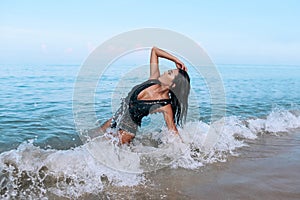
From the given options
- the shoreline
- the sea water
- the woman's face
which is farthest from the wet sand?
the woman's face

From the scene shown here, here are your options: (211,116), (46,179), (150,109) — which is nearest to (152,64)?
Answer: (150,109)

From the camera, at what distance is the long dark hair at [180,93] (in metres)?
4.08

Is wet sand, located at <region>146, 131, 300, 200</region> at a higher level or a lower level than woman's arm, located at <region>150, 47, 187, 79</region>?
lower

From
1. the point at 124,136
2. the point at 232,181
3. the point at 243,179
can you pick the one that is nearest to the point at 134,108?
the point at 124,136

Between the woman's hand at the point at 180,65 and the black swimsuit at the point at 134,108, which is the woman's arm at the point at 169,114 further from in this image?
the woman's hand at the point at 180,65

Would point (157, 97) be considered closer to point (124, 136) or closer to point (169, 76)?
point (169, 76)

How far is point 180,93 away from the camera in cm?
426

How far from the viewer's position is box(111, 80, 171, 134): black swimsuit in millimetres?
4250

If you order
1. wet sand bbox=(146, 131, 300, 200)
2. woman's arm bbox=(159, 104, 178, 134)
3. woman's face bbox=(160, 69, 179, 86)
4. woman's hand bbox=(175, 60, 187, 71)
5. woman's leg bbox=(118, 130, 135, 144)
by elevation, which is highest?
woman's hand bbox=(175, 60, 187, 71)

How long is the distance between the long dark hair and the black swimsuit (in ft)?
0.43

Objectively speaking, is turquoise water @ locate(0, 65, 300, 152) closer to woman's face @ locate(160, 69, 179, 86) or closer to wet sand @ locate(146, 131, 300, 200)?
woman's face @ locate(160, 69, 179, 86)

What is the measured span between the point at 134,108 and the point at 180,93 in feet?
2.31

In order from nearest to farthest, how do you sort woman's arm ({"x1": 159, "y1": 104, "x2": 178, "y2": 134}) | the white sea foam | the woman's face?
the white sea foam → the woman's face → woman's arm ({"x1": 159, "y1": 104, "x2": 178, "y2": 134})

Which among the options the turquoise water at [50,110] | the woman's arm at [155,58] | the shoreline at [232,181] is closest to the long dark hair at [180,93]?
the woman's arm at [155,58]
